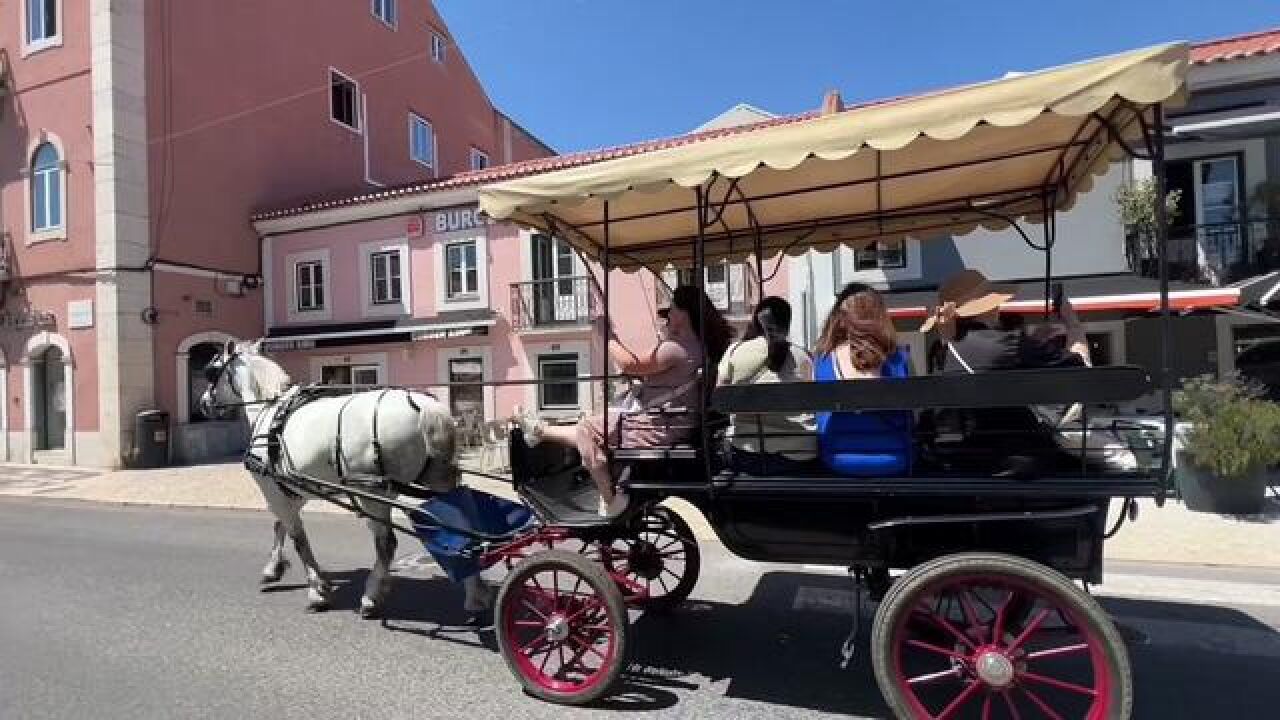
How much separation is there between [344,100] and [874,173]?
1950cm

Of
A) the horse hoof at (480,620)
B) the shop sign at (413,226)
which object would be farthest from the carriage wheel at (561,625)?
the shop sign at (413,226)

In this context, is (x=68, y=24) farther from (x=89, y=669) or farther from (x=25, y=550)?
(x=89, y=669)

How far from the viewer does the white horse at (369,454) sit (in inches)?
180

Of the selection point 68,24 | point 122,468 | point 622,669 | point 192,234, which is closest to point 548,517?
point 622,669

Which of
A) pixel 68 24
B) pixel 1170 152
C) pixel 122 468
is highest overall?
pixel 68 24

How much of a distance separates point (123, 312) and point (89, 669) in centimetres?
1290

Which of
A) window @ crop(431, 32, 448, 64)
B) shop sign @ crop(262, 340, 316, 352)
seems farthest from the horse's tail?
window @ crop(431, 32, 448, 64)

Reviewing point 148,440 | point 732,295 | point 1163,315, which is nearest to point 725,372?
point 1163,315

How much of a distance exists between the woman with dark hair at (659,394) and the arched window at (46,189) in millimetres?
16565

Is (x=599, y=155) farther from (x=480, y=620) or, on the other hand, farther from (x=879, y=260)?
(x=480, y=620)

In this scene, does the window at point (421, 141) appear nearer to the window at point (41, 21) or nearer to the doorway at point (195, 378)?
the window at point (41, 21)

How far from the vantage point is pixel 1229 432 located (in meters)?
6.93

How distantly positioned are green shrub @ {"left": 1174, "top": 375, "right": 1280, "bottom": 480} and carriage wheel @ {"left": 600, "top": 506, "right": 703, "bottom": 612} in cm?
565

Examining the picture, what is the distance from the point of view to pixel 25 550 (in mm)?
7035
